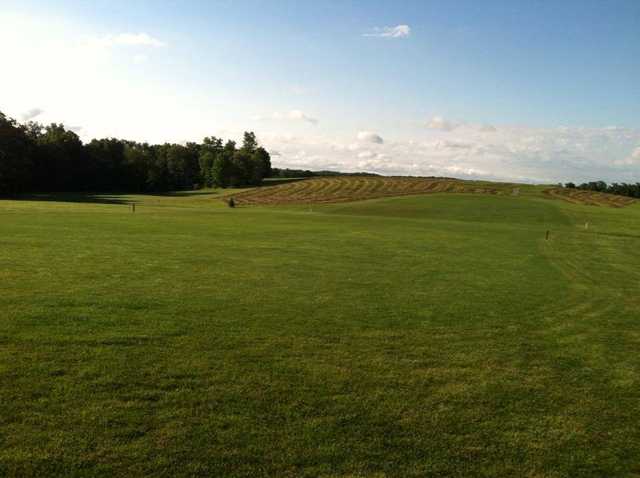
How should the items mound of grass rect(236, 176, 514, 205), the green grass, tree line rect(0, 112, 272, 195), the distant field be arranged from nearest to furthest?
the green grass, mound of grass rect(236, 176, 514, 205), the distant field, tree line rect(0, 112, 272, 195)

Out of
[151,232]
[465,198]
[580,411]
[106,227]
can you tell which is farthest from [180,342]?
[465,198]

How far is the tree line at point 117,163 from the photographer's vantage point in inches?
4148

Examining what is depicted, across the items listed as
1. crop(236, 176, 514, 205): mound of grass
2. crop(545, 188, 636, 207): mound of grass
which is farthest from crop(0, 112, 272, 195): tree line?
crop(545, 188, 636, 207): mound of grass

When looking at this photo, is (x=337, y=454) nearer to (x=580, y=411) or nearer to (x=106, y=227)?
(x=580, y=411)

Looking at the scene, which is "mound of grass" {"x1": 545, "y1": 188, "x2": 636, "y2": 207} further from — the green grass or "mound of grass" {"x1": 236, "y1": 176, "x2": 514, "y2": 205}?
the green grass

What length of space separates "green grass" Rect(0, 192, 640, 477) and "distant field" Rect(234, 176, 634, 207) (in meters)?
70.6

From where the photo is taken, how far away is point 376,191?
96.8 metres

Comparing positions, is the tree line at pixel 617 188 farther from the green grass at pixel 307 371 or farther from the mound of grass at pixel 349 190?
the green grass at pixel 307 371

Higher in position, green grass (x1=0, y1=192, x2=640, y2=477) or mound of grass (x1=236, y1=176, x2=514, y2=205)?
mound of grass (x1=236, y1=176, x2=514, y2=205)

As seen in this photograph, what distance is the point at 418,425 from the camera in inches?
282

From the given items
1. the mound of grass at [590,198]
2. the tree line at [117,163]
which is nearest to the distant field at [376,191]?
the mound of grass at [590,198]

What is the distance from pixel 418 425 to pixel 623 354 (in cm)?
661

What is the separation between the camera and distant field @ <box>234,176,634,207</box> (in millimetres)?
90812

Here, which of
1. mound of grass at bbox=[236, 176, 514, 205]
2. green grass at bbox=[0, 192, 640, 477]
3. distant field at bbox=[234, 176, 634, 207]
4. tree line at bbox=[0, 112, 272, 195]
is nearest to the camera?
green grass at bbox=[0, 192, 640, 477]
